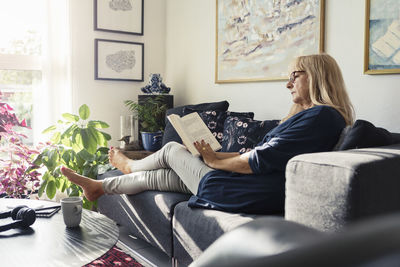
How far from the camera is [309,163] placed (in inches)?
52.0

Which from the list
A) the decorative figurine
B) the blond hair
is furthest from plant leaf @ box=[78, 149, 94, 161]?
the blond hair

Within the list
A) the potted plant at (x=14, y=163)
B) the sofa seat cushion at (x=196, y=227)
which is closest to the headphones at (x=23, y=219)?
the sofa seat cushion at (x=196, y=227)

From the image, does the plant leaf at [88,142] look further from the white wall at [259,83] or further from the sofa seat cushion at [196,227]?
the sofa seat cushion at [196,227]

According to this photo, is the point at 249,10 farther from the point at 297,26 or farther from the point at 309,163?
the point at 309,163

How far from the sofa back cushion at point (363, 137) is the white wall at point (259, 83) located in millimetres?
447

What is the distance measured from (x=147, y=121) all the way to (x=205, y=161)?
57.4 inches

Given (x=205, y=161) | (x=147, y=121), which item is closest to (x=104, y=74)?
(x=147, y=121)

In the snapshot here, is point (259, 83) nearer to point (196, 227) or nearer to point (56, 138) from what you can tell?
point (196, 227)

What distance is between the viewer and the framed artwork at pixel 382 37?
1.97m

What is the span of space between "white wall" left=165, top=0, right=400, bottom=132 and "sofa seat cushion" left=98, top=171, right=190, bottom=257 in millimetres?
1077

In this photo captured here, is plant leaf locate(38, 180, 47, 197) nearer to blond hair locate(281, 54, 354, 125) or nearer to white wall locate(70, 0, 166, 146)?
white wall locate(70, 0, 166, 146)

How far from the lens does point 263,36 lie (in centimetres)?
280

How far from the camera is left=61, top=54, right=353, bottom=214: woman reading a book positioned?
1665 millimetres

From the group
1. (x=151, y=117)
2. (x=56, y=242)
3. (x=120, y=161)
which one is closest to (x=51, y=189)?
(x=120, y=161)
